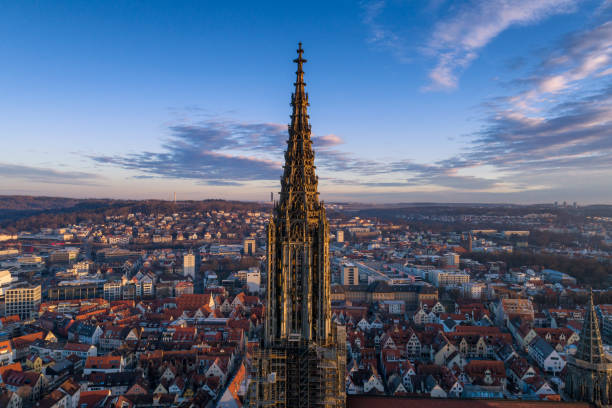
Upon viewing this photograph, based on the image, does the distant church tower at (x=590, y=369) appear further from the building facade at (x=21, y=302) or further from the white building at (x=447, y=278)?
the building facade at (x=21, y=302)

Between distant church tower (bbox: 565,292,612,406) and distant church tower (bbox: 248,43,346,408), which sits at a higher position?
distant church tower (bbox: 248,43,346,408)

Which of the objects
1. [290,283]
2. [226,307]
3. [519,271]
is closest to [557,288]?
[519,271]

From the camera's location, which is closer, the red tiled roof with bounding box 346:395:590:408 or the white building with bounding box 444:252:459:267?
the red tiled roof with bounding box 346:395:590:408

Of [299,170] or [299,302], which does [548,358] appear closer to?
[299,302]

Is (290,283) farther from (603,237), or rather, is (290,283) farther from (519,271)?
(603,237)

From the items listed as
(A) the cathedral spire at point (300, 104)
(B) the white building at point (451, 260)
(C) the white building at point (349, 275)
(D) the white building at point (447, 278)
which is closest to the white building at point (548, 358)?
(A) the cathedral spire at point (300, 104)

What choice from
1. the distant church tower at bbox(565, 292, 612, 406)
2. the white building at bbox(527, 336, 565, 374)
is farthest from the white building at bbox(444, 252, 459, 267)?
the distant church tower at bbox(565, 292, 612, 406)

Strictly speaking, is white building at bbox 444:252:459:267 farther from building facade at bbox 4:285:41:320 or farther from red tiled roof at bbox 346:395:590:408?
red tiled roof at bbox 346:395:590:408

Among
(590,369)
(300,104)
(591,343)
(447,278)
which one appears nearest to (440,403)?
(590,369)
